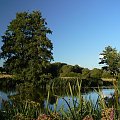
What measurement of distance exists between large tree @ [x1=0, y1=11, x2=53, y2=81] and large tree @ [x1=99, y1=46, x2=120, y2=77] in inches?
1266

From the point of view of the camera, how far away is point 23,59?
62.0 meters

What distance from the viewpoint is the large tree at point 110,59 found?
293 ft

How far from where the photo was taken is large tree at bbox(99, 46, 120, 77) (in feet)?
293

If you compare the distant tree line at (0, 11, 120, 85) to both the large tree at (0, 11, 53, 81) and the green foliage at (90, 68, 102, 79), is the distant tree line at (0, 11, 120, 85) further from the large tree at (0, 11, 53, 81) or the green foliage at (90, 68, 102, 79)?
the green foliage at (90, 68, 102, 79)

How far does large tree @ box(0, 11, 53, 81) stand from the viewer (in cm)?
5897

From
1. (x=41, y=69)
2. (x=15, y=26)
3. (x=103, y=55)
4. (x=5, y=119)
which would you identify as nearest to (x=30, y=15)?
(x=15, y=26)

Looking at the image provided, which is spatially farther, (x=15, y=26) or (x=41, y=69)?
(x=15, y=26)

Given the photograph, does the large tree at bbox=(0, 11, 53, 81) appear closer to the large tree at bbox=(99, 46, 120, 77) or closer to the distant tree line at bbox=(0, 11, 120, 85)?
the distant tree line at bbox=(0, 11, 120, 85)

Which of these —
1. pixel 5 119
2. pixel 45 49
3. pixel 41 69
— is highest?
pixel 45 49

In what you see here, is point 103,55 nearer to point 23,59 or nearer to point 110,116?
point 23,59

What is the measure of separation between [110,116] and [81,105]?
1347 mm

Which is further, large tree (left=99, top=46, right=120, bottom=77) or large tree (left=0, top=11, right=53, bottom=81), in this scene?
large tree (left=99, top=46, right=120, bottom=77)

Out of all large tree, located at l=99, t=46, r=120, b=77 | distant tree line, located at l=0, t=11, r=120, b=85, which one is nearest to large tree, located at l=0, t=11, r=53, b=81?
distant tree line, located at l=0, t=11, r=120, b=85

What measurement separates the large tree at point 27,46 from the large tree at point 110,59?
1266 inches
